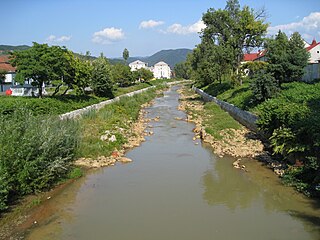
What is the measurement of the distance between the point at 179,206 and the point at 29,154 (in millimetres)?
5632

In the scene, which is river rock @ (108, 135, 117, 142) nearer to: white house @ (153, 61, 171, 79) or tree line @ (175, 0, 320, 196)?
tree line @ (175, 0, 320, 196)

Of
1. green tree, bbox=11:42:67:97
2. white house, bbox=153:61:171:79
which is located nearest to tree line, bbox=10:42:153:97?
green tree, bbox=11:42:67:97

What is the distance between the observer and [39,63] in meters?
25.4

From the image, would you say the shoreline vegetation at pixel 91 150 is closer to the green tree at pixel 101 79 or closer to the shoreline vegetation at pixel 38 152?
A: the shoreline vegetation at pixel 38 152

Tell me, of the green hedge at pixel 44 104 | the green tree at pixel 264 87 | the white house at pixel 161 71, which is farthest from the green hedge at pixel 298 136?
the white house at pixel 161 71

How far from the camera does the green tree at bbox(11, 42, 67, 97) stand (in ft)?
82.2

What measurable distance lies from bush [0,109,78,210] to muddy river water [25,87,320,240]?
100cm

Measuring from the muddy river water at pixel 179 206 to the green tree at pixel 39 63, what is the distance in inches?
504

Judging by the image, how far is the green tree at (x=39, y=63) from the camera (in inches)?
987

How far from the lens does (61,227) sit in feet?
33.6

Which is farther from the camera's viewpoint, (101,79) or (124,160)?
(101,79)

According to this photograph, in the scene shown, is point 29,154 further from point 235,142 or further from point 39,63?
point 39,63

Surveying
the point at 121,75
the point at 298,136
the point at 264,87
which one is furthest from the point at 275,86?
the point at 121,75

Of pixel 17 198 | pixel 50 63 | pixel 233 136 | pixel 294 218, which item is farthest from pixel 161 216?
pixel 50 63
